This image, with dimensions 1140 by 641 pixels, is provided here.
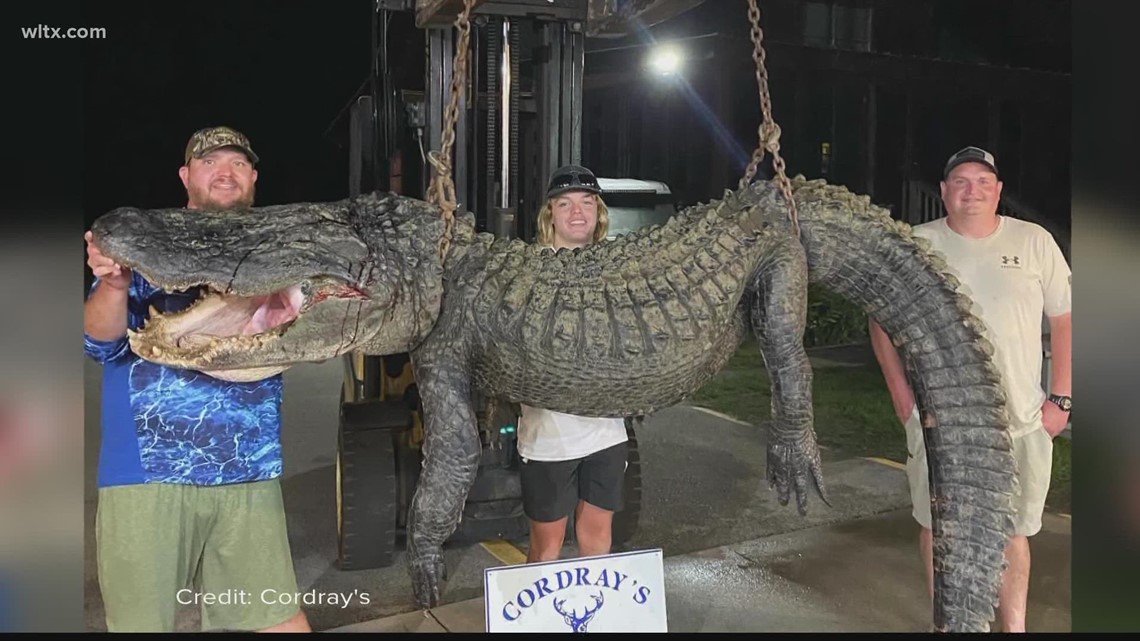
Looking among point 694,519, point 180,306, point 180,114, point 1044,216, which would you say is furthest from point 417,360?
point 1044,216

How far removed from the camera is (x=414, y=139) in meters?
2.98

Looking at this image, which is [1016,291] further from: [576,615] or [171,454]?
[171,454]

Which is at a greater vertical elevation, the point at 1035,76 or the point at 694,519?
the point at 1035,76

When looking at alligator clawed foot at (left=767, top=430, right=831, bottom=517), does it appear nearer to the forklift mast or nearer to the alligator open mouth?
the alligator open mouth

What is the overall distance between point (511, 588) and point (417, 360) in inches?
25.3

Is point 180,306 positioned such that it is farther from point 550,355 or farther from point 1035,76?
point 1035,76

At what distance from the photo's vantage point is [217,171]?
1.72 meters

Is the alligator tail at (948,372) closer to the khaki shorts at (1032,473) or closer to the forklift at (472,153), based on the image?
the khaki shorts at (1032,473)

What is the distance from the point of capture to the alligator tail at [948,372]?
5.83 feet

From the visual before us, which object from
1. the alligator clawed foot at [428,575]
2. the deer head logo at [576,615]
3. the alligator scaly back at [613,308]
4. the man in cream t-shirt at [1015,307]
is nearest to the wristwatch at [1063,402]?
the man in cream t-shirt at [1015,307]

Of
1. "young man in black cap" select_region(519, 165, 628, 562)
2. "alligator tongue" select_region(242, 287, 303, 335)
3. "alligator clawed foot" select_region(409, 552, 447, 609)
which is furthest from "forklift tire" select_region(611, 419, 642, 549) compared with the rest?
"alligator tongue" select_region(242, 287, 303, 335)

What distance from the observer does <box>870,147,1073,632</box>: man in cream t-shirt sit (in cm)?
219

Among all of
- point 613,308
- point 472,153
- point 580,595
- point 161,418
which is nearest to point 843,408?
point 472,153

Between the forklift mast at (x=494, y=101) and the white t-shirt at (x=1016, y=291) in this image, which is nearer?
the white t-shirt at (x=1016, y=291)
